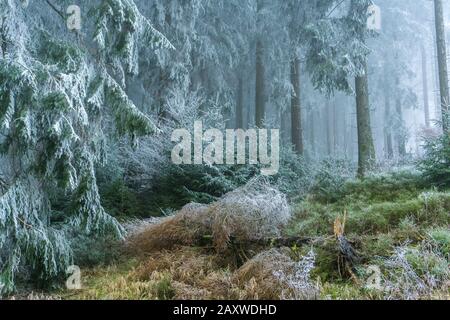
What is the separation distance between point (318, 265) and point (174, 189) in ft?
14.5

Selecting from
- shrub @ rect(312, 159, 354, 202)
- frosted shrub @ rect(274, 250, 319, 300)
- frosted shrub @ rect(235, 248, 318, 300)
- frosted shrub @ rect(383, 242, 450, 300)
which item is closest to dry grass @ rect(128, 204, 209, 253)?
frosted shrub @ rect(235, 248, 318, 300)

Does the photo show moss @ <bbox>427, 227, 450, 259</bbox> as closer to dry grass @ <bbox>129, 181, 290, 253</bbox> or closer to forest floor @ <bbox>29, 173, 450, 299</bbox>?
forest floor @ <bbox>29, 173, 450, 299</bbox>

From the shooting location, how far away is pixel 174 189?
899 centimetres

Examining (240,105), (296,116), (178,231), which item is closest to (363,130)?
(296,116)

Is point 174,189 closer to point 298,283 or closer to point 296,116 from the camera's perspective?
point 298,283

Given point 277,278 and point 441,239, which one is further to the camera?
point 441,239

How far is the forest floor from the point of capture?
4.43 m

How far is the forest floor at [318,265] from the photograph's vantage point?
443 cm

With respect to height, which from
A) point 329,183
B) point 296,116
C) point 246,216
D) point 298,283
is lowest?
point 298,283

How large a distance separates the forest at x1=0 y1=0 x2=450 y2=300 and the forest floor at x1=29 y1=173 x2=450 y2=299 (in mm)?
23

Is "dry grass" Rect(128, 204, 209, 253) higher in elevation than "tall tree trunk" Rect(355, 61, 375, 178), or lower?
lower

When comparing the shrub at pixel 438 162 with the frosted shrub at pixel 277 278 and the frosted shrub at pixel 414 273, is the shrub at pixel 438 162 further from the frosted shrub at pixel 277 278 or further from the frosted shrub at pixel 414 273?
the frosted shrub at pixel 277 278
